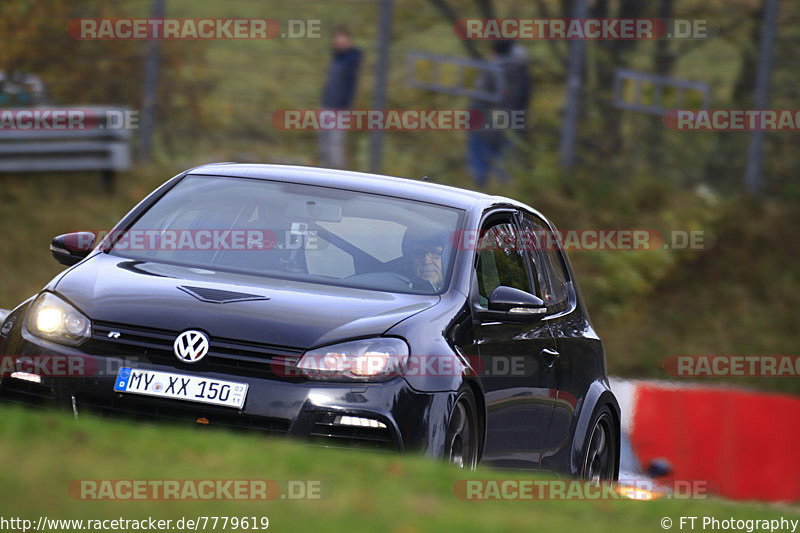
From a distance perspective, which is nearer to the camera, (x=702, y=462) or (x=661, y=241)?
(x=702, y=462)

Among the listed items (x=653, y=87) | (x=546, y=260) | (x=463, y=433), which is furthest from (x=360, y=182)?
(x=653, y=87)

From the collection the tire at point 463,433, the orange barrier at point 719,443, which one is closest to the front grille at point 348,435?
the tire at point 463,433

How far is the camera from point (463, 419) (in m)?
6.77

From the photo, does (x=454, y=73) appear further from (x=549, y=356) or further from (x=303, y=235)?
(x=303, y=235)

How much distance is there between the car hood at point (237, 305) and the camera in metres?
6.49

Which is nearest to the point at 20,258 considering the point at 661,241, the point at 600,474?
the point at 661,241

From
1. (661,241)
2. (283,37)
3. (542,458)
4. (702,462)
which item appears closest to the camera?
(542,458)

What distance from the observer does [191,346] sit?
6.45 meters

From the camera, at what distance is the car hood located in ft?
21.3

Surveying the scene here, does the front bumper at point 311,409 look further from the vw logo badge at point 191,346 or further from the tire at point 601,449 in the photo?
the tire at point 601,449

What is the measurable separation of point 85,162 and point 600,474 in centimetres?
1085

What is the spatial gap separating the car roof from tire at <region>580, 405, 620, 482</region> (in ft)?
4.56

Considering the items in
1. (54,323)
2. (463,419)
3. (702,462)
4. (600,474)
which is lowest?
(702,462)

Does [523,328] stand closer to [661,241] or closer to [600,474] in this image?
[600,474]
